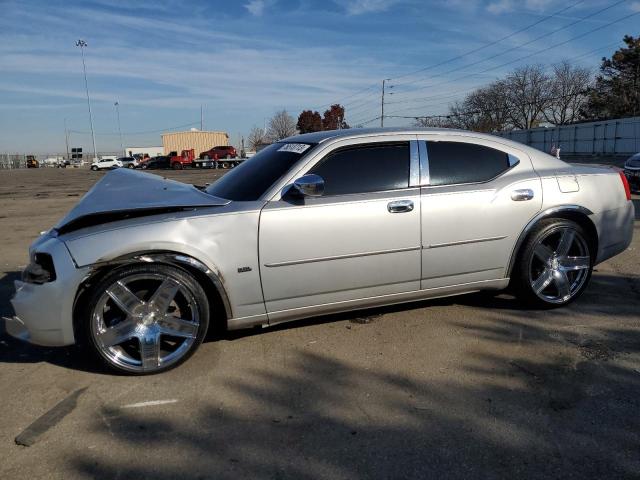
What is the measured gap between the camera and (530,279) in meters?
4.15

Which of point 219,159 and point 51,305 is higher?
point 219,159

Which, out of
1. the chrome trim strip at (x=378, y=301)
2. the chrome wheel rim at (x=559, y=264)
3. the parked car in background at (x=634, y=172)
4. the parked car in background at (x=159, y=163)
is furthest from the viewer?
the parked car in background at (x=159, y=163)

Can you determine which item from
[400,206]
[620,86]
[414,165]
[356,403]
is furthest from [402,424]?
[620,86]

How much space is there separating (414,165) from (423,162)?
0.28 feet

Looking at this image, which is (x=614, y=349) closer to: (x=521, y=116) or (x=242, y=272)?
(x=242, y=272)

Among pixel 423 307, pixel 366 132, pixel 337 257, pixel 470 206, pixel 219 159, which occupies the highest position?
pixel 219 159

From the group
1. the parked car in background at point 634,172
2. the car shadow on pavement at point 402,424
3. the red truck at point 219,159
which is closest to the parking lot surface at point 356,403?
the car shadow on pavement at point 402,424

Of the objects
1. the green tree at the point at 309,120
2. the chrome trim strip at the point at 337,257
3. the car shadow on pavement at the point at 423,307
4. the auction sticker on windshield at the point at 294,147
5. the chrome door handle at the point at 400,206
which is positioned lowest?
the car shadow on pavement at the point at 423,307

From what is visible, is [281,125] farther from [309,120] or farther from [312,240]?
[312,240]

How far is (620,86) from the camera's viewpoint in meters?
52.6

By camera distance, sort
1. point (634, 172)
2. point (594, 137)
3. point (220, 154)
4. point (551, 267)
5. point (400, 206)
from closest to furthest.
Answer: point (400, 206) < point (551, 267) < point (634, 172) < point (594, 137) < point (220, 154)

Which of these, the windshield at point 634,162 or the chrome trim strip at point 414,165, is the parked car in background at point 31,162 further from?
the chrome trim strip at point 414,165

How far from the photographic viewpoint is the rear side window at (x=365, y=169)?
3.68 meters

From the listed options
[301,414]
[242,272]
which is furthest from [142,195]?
[301,414]
